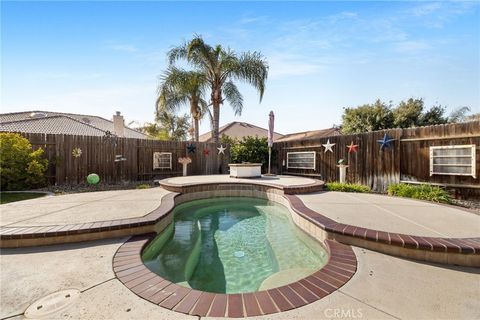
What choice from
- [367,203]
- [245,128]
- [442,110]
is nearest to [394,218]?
[367,203]

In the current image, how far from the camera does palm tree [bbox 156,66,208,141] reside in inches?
524

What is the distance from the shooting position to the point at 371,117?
16.5 m

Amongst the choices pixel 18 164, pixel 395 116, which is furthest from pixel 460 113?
pixel 18 164

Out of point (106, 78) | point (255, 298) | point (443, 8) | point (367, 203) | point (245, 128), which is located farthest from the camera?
point (245, 128)

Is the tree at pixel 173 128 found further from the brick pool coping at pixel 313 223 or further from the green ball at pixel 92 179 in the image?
the brick pool coping at pixel 313 223

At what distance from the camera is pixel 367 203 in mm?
5648

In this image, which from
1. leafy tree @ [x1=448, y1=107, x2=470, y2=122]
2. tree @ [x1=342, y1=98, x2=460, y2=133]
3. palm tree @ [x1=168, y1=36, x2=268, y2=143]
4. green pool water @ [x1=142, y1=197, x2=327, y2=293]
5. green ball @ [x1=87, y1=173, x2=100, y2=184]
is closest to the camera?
green pool water @ [x1=142, y1=197, x2=327, y2=293]

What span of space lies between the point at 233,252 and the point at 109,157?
882cm

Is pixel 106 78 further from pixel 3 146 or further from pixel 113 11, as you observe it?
pixel 3 146

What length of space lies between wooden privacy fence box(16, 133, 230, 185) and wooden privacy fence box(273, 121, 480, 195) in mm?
7030

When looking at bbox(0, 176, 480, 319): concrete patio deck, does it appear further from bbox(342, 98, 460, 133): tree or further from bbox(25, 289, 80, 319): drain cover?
bbox(342, 98, 460, 133): tree

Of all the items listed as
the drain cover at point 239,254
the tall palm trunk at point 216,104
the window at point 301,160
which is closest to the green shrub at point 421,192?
the window at point 301,160

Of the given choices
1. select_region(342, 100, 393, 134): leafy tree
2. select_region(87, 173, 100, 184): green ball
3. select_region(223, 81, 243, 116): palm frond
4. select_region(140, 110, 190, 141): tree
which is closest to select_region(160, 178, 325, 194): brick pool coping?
select_region(87, 173, 100, 184): green ball

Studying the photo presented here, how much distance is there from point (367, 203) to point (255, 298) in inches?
189
